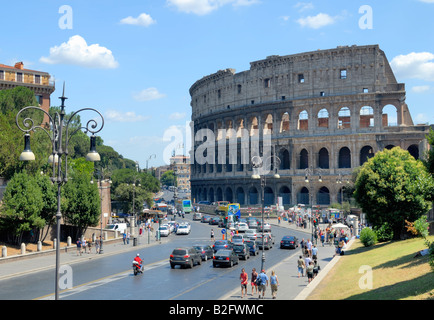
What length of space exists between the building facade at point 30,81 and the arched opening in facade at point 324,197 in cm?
5100

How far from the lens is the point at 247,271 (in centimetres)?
3089

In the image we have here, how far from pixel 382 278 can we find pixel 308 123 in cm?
6571

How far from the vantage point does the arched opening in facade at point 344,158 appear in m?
85.6

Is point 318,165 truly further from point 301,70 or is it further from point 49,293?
point 49,293

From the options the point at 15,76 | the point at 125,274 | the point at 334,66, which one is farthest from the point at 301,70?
the point at 125,274

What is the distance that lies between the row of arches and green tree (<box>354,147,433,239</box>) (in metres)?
40.3

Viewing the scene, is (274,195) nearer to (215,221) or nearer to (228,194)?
(228,194)

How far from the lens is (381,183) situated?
A: 36000mm

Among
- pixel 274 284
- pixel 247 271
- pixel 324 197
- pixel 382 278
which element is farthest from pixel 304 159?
pixel 274 284

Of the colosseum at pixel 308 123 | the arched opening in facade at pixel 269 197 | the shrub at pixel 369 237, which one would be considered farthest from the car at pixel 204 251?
the arched opening in facade at pixel 269 197

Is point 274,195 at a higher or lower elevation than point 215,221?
higher

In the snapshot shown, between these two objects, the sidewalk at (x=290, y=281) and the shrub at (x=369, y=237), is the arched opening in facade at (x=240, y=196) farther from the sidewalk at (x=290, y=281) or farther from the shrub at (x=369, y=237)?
the shrub at (x=369, y=237)

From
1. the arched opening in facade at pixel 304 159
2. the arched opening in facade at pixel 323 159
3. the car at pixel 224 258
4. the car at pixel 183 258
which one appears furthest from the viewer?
the arched opening in facade at pixel 304 159

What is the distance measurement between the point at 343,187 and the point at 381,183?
46209mm
